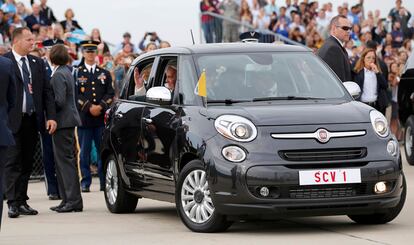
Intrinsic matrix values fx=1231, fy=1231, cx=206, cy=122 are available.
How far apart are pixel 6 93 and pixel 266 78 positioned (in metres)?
2.42

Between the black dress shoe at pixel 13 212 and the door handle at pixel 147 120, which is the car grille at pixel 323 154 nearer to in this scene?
the door handle at pixel 147 120

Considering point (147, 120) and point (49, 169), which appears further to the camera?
point (49, 169)

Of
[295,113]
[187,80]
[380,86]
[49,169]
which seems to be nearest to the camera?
[295,113]

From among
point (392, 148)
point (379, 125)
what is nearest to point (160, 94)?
point (379, 125)

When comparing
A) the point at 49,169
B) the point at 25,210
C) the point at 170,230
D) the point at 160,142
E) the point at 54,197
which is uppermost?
the point at 160,142

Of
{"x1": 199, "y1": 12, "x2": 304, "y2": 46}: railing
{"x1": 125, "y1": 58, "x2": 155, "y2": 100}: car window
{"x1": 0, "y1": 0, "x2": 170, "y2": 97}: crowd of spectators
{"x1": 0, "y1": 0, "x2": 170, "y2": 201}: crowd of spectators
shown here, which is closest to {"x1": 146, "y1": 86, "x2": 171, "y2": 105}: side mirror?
{"x1": 125, "y1": 58, "x2": 155, "y2": 100}: car window

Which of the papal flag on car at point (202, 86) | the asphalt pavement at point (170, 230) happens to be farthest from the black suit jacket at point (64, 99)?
the papal flag on car at point (202, 86)

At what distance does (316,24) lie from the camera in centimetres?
2972

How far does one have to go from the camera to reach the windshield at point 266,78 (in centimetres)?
1099

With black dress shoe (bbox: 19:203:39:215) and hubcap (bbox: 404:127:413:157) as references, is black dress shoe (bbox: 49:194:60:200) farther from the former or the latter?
hubcap (bbox: 404:127:413:157)

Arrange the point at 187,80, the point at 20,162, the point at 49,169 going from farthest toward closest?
the point at 49,169 → the point at 20,162 → the point at 187,80

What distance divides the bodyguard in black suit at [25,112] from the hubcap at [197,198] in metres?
2.65

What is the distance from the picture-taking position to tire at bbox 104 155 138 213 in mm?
12617

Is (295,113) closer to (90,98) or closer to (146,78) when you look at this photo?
(146,78)
